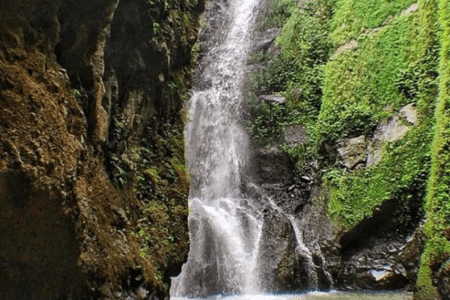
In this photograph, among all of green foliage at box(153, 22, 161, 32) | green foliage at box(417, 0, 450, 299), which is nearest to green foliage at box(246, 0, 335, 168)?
green foliage at box(417, 0, 450, 299)

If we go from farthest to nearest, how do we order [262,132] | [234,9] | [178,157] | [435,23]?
1. [234,9]
2. [262,132]
3. [435,23]
4. [178,157]

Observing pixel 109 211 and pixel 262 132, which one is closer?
pixel 109 211

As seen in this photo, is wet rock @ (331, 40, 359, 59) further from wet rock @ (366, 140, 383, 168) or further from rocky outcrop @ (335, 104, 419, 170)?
wet rock @ (366, 140, 383, 168)

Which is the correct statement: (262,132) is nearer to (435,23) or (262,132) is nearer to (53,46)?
(435,23)

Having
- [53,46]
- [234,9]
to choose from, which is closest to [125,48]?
[53,46]

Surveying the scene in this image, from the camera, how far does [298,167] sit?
493 inches

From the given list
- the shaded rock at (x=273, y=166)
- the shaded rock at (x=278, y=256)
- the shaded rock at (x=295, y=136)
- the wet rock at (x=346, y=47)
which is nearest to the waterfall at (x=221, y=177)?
the shaded rock at (x=278, y=256)

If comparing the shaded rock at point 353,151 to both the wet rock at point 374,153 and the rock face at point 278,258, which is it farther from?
the rock face at point 278,258

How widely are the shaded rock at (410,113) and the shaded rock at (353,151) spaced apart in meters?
1.25

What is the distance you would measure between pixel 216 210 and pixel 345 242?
378 centimetres

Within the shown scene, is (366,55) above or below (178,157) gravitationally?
above

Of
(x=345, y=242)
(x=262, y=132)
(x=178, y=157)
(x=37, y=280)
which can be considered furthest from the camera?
(x=262, y=132)

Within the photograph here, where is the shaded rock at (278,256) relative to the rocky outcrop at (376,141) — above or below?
below

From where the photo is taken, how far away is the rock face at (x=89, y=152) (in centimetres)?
294
